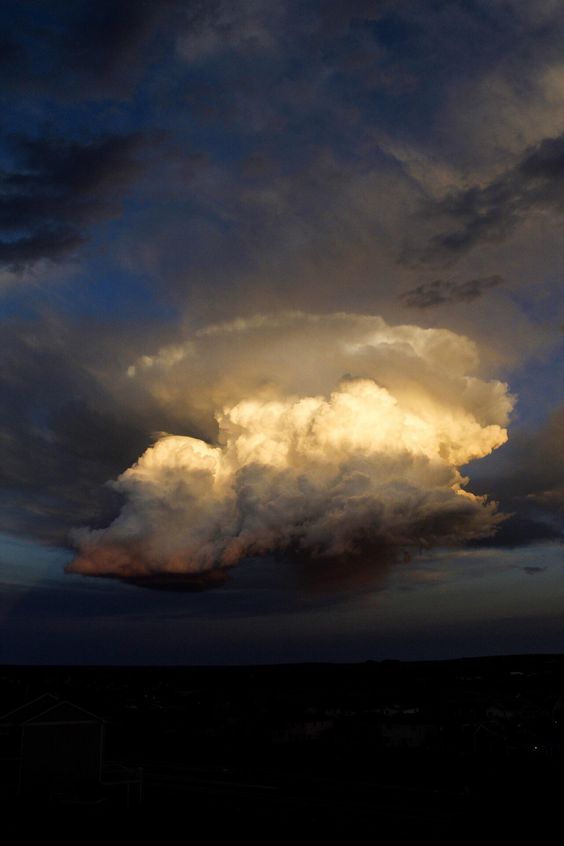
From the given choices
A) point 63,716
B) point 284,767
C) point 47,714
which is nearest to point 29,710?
point 47,714

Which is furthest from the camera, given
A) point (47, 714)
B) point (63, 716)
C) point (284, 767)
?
point (284, 767)

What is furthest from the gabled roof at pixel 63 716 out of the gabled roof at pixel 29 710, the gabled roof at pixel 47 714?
the gabled roof at pixel 29 710

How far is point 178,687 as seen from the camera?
18012 centimetres

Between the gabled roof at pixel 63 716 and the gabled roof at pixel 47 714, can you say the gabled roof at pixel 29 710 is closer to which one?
the gabled roof at pixel 47 714

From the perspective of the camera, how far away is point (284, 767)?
6981 cm

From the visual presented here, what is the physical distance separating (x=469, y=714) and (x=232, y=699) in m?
59.5

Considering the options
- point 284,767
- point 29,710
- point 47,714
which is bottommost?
point 284,767

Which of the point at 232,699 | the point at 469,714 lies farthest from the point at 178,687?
the point at 469,714

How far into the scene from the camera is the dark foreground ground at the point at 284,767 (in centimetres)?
3775

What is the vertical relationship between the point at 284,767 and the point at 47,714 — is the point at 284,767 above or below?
below

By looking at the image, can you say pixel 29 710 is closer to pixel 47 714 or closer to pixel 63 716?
pixel 47 714

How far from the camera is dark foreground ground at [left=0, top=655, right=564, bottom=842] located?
37750 millimetres

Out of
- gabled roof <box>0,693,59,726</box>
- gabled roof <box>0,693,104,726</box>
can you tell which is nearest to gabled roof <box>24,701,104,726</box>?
gabled roof <box>0,693,104,726</box>

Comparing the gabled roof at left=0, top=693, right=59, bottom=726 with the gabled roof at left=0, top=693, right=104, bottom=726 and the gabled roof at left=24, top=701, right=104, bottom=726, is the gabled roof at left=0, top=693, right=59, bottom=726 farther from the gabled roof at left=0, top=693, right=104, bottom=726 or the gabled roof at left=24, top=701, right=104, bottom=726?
the gabled roof at left=24, top=701, right=104, bottom=726
